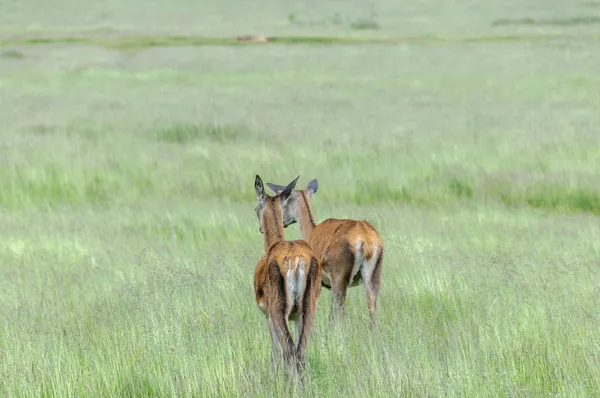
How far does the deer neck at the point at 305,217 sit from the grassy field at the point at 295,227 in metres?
0.64

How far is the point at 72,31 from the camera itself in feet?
242

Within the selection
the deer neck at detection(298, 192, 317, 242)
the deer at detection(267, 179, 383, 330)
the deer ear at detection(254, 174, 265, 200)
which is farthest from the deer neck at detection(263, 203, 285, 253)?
the deer neck at detection(298, 192, 317, 242)

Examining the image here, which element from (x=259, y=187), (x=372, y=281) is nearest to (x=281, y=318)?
(x=259, y=187)

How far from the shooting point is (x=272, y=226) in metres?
7.79

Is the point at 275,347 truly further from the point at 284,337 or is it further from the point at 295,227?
the point at 295,227

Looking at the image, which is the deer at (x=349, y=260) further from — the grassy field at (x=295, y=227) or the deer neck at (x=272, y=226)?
the deer neck at (x=272, y=226)

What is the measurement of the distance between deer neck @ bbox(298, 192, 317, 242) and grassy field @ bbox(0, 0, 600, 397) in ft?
2.08

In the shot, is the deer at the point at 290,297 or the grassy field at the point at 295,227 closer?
the deer at the point at 290,297

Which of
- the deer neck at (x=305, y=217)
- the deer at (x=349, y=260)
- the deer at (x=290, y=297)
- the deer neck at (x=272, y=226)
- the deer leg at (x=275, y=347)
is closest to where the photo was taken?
the deer at (x=290, y=297)

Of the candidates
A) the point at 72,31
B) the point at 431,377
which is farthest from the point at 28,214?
the point at 72,31

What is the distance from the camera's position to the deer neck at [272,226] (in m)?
7.73

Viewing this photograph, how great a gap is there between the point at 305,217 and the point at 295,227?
4030mm

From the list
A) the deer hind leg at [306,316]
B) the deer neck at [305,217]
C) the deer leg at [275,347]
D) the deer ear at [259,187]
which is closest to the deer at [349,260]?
the deer ear at [259,187]

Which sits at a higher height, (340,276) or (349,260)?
(349,260)
